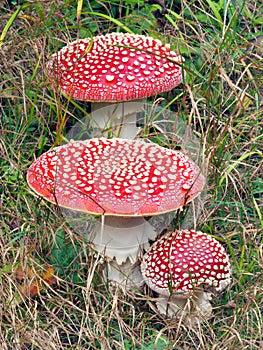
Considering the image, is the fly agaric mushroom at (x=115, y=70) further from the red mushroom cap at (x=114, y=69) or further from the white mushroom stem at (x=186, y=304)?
the white mushroom stem at (x=186, y=304)

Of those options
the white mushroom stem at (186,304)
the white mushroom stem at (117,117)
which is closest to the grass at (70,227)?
the white mushroom stem at (186,304)

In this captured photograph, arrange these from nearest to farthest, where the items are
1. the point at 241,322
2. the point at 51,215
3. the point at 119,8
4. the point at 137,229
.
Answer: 1. the point at 241,322
2. the point at 137,229
3. the point at 51,215
4. the point at 119,8

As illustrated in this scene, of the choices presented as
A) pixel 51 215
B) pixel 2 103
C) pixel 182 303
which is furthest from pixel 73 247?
pixel 2 103

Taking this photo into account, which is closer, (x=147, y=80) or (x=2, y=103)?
(x=147, y=80)

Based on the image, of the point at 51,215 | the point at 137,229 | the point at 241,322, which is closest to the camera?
the point at 241,322

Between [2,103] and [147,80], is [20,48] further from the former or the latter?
[147,80]

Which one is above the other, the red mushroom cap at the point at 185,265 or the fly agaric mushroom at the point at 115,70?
the fly agaric mushroom at the point at 115,70

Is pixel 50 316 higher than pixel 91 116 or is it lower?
lower
